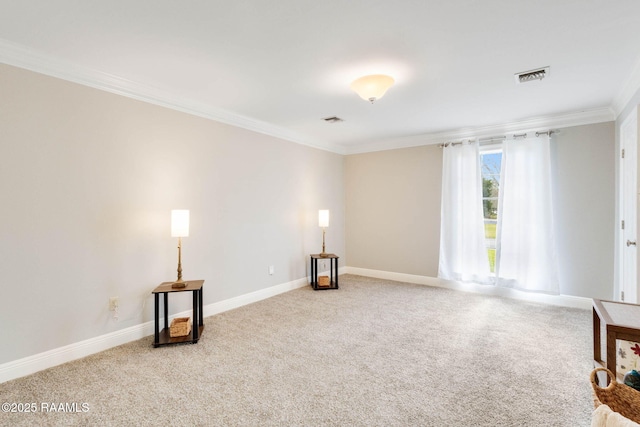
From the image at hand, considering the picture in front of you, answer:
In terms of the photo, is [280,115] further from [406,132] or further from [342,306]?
[342,306]

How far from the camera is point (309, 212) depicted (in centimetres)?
509

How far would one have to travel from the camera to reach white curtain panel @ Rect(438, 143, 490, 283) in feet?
14.7

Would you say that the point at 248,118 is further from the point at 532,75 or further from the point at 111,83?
the point at 532,75

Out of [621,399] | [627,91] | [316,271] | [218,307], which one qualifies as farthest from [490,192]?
[218,307]

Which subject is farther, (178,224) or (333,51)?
(178,224)

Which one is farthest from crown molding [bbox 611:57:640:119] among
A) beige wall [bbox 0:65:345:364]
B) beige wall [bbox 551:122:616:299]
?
beige wall [bbox 0:65:345:364]

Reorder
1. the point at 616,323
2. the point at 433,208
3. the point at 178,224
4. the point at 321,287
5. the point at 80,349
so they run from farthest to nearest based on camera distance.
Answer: the point at 433,208
the point at 321,287
the point at 178,224
the point at 80,349
the point at 616,323

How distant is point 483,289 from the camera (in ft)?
14.8

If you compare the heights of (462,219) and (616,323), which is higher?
(462,219)

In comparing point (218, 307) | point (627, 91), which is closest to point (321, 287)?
point (218, 307)

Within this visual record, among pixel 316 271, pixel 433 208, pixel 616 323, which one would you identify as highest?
pixel 433 208

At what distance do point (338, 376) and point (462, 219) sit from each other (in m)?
3.32

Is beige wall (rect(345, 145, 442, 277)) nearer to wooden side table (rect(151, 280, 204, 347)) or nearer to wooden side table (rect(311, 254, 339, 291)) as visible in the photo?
wooden side table (rect(311, 254, 339, 291))

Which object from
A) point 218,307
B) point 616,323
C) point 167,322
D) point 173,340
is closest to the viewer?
point 616,323
